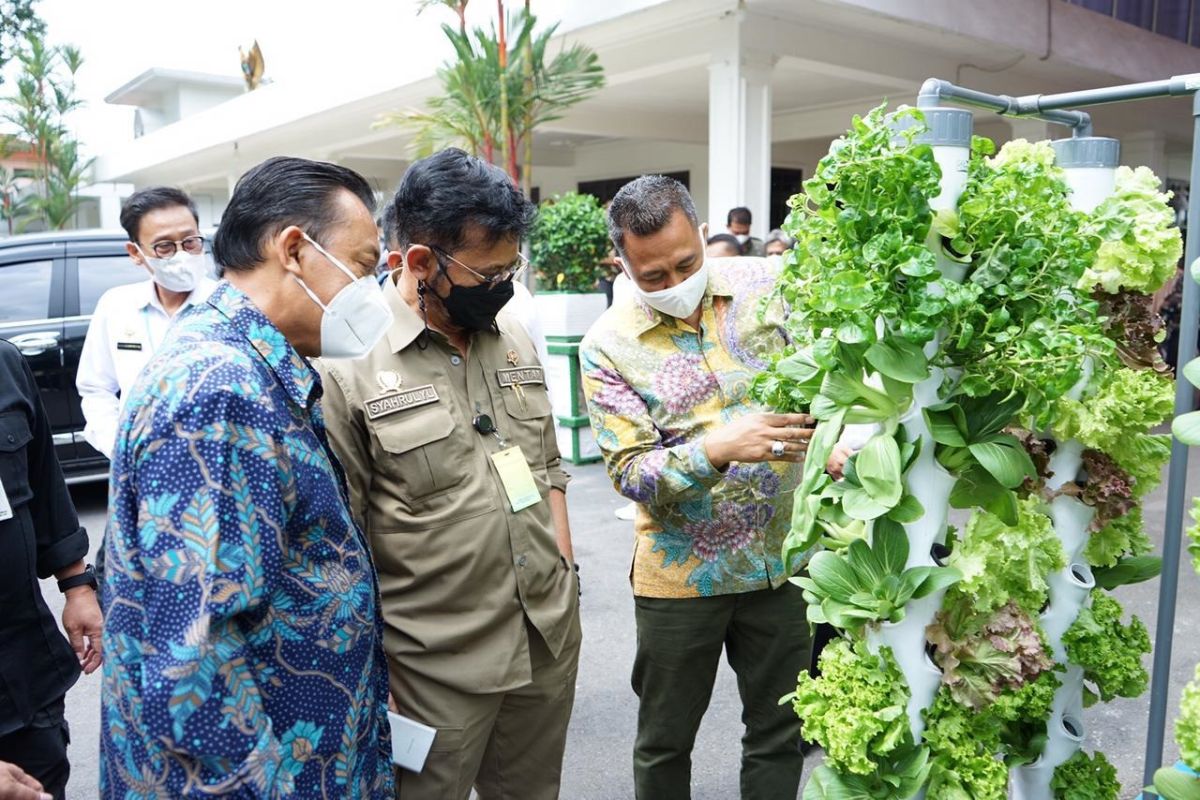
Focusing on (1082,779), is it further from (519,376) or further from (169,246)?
(169,246)

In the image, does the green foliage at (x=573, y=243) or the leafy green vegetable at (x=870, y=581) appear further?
the green foliage at (x=573, y=243)

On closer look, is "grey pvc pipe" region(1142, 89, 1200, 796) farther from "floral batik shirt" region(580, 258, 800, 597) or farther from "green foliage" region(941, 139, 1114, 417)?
"floral batik shirt" region(580, 258, 800, 597)

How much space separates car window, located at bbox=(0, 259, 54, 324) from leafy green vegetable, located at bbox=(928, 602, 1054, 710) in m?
6.00

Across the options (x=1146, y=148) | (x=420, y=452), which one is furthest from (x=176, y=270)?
(x=1146, y=148)

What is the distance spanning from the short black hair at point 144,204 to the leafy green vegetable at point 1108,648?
2954 millimetres

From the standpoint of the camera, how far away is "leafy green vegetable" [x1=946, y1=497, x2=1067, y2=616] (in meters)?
1.36

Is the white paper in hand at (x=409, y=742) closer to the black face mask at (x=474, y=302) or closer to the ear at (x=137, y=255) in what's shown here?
the black face mask at (x=474, y=302)

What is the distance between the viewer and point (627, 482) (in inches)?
78.5

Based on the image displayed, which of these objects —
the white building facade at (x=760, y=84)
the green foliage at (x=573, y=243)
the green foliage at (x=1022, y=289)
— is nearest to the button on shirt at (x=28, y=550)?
the green foliage at (x=1022, y=289)

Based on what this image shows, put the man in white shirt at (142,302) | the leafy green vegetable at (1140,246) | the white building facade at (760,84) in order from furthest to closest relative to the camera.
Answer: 1. the white building facade at (760,84)
2. the man in white shirt at (142,302)
3. the leafy green vegetable at (1140,246)

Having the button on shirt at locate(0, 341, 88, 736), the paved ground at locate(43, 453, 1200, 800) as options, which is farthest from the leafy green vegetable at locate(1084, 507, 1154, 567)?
the button on shirt at locate(0, 341, 88, 736)

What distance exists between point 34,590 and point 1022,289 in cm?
196

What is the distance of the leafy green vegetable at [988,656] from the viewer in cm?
136

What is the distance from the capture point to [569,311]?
6680 mm
